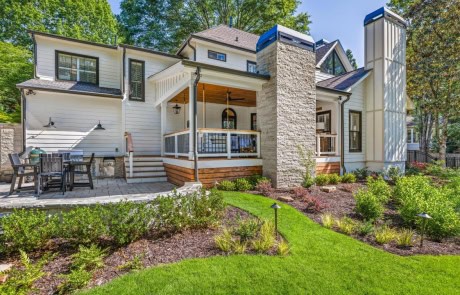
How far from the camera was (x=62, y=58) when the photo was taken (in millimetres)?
10156

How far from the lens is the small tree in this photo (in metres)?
7.80

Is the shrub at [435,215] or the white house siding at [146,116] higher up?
the white house siding at [146,116]

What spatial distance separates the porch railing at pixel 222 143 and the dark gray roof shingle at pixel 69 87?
4196 millimetres

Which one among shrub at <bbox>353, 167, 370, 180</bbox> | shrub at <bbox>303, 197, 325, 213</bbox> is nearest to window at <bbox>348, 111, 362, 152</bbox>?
shrub at <bbox>353, 167, 370, 180</bbox>

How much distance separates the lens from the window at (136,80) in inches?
411

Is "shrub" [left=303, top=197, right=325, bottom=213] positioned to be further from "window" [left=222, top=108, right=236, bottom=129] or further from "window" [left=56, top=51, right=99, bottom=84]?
"window" [left=56, top=51, right=99, bottom=84]

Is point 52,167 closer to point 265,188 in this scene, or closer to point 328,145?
point 265,188

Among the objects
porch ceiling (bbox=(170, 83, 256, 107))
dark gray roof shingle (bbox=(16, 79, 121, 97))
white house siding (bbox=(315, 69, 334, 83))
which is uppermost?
white house siding (bbox=(315, 69, 334, 83))

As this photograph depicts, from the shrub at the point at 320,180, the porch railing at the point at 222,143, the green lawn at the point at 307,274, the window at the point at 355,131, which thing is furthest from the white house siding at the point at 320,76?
the green lawn at the point at 307,274

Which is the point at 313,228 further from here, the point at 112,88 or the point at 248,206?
the point at 112,88

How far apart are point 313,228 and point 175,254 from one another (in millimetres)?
2572

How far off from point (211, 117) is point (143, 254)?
372 inches

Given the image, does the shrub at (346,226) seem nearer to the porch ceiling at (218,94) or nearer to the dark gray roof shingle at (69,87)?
the porch ceiling at (218,94)

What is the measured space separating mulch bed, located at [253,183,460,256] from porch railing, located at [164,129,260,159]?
6.30 feet
